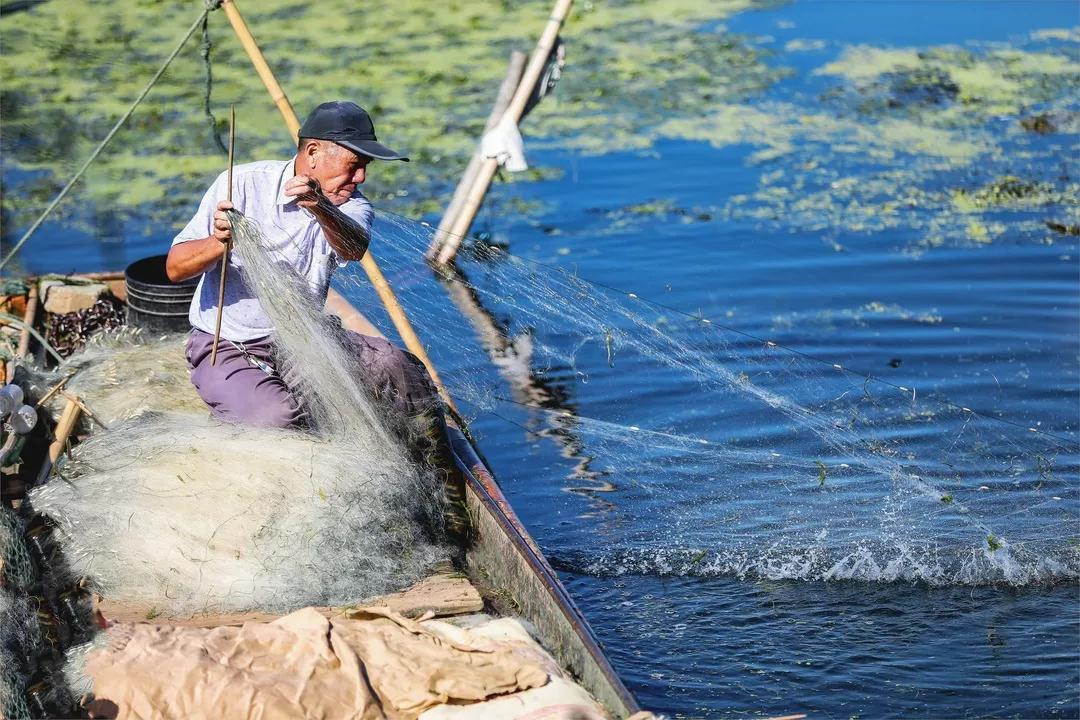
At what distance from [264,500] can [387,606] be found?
0.50 m

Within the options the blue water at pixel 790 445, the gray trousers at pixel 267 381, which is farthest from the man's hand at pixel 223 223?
the blue water at pixel 790 445

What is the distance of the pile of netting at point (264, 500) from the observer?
3578 millimetres

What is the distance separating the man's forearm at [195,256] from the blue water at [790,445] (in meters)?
1.02

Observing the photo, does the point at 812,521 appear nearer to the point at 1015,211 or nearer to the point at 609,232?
the point at 609,232

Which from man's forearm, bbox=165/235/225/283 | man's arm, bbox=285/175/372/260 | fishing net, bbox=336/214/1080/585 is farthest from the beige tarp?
fishing net, bbox=336/214/1080/585

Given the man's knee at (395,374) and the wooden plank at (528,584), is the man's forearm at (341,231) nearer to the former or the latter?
the man's knee at (395,374)

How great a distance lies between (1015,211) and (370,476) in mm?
6366

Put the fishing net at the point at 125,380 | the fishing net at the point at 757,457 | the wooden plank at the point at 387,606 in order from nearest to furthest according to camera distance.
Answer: the wooden plank at the point at 387,606
the fishing net at the point at 125,380
the fishing net at the point at 757,457

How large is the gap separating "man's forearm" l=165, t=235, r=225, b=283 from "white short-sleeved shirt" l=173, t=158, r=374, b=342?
5.1 inches

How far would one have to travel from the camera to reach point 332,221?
3943 millimetres

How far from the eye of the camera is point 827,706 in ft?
13.3

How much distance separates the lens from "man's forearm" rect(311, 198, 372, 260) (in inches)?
153

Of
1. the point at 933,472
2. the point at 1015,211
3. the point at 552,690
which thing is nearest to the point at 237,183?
the point at 552,690

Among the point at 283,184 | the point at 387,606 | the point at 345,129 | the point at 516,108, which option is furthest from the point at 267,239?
the point at 516,108
